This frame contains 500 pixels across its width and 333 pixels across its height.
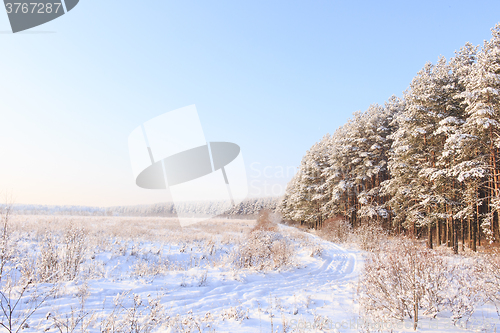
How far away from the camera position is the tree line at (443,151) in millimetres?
13125

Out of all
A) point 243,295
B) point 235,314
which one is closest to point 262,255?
point 243,295

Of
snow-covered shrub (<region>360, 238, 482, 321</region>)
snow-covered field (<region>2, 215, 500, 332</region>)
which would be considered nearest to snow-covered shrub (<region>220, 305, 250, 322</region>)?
snow-covered field (<region>2, 215, 500, 332</region>)

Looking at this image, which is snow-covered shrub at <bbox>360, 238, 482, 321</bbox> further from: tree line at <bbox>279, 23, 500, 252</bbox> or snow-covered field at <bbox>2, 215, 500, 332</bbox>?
tree line at <bbox>279, 23, 500, 252</bbox>

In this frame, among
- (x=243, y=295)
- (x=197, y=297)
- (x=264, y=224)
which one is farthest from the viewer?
(x=264, y=224)

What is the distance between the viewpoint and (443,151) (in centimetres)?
1480

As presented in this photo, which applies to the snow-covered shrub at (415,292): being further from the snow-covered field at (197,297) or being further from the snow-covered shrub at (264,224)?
the snow-covered shrub at (264,224)

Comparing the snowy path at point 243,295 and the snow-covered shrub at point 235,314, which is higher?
the snow-covered shrub at point 235,314

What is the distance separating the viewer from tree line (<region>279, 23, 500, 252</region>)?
1312 cm

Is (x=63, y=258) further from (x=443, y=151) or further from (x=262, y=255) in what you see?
(x=443, y=151)

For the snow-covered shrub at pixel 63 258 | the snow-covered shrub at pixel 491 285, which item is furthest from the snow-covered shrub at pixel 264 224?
the snow-covered shrub at pixel 491 285

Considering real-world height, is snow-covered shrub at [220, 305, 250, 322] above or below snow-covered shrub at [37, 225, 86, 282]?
below

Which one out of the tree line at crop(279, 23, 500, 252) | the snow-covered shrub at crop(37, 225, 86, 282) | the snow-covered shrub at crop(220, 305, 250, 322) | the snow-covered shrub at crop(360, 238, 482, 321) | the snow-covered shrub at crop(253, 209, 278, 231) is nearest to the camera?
the snow-covered shrub at crop(360, 238, 482, 321)

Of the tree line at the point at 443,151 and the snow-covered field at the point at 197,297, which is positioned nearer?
the snow-covered field at the point at 197,297

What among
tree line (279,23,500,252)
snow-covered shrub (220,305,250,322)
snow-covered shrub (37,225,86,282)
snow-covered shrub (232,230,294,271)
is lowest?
snow-covered shrub (232,230,294,271)
